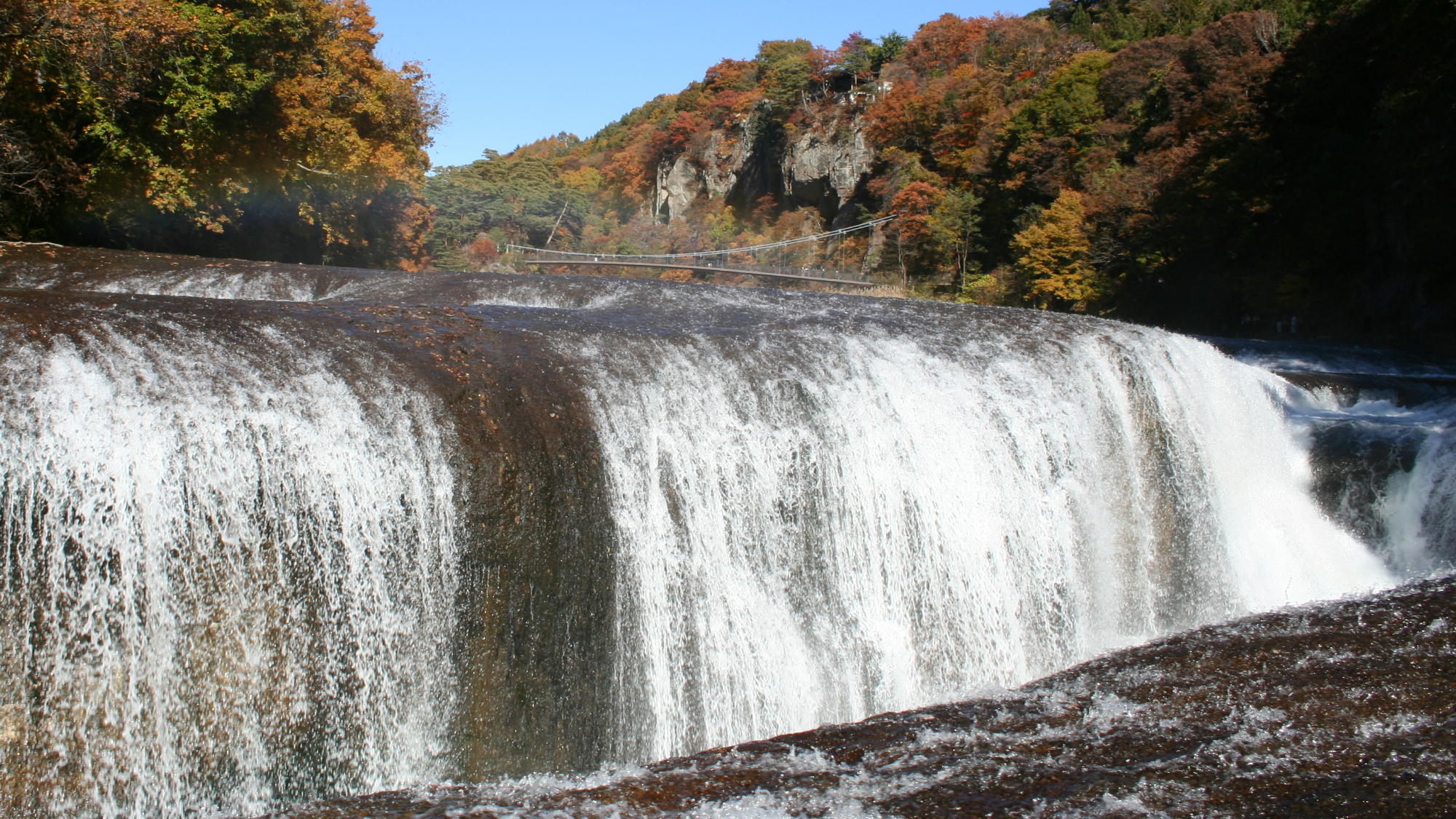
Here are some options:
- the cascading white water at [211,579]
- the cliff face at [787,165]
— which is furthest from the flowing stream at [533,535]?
the cliff face at [787,165]

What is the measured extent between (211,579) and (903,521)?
4665 mm

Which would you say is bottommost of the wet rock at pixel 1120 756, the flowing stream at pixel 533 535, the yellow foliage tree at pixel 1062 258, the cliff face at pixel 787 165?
the wet rock at pixel 1120 756

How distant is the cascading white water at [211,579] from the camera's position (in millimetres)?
4531

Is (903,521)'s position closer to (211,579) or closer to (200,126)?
(211,579)

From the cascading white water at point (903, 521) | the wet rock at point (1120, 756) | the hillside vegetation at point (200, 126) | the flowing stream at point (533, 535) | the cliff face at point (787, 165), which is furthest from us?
the cliff face at point (787, 165)

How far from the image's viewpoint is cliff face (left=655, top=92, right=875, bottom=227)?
5534cm

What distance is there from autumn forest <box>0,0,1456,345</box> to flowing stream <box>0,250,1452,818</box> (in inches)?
472

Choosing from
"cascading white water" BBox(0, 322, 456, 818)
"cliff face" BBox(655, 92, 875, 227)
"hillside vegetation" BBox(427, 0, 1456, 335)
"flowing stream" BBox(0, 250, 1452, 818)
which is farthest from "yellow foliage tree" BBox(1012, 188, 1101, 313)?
"cascading white water" BBox(0, 322, 456, 818)

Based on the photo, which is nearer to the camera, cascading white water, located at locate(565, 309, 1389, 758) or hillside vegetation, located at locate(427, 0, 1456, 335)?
cascading white water, located at locate(565, 309, 1389, 758)

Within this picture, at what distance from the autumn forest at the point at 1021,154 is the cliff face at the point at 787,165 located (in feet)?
15.4

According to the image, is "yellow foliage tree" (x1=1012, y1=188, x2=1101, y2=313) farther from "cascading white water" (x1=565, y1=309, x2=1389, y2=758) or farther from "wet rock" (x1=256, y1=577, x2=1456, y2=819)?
"wet rock" (x1=256, y1=577, x2=1456, y2=819)

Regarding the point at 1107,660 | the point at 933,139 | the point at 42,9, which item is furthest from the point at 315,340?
the point at 933,139

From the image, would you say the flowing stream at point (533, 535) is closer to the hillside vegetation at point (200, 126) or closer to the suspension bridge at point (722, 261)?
the hillside vegetation at point (200, 126)

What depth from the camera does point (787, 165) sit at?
60594 mm
